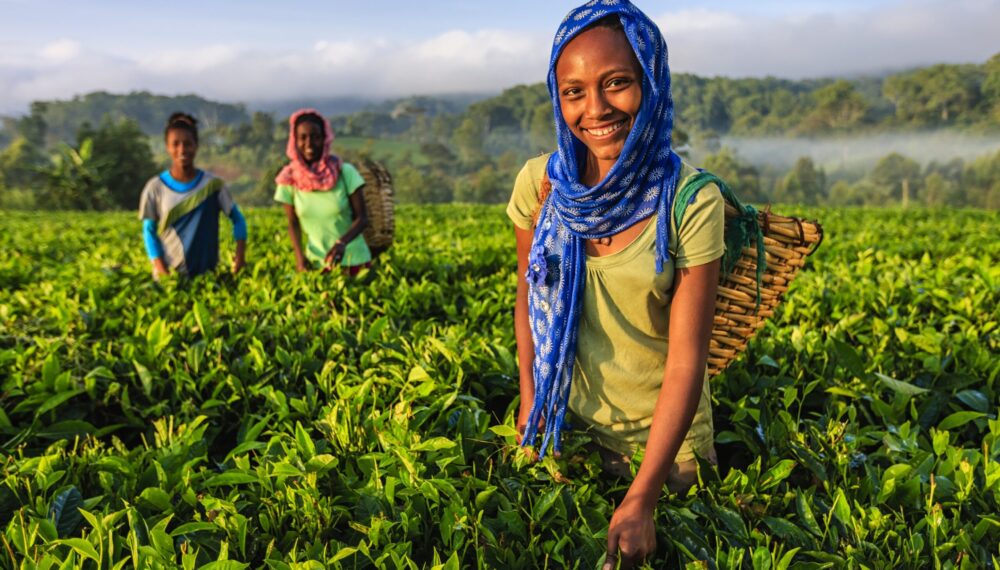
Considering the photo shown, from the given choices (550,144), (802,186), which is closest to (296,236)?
(550,144)

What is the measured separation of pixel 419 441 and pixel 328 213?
9.18 ft

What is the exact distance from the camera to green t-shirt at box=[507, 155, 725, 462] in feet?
5.36

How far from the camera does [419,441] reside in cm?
200

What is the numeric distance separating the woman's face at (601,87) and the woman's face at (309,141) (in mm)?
3016

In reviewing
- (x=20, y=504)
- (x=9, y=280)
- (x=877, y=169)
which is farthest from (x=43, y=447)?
(x=877, y=169)

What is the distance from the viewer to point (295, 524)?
176 cm

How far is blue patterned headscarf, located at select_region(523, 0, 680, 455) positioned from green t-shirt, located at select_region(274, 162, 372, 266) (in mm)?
2801

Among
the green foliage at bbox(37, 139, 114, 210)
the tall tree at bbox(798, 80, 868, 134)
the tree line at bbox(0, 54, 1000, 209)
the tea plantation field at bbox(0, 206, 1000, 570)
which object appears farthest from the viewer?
the tall tree at bbox(798, 80, 868, 134)

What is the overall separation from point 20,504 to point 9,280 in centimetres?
409

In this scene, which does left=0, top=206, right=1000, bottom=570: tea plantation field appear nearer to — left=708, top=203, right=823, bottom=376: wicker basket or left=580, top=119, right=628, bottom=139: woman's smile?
left=708, top=203, right=823, bottom=376: wicker basket

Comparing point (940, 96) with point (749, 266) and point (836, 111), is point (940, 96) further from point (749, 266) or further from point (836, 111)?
point (749, 266)

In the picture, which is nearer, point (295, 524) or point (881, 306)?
point (295, 524)

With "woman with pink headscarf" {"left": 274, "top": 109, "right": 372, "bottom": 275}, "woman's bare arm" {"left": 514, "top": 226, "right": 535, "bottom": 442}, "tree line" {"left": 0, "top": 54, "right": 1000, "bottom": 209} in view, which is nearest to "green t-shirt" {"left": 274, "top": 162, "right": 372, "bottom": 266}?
"woman with pink headscarf" {"left": 274, "top": 109, "right": 372, "bottom": 275}

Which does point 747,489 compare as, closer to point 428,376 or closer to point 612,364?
point 612,364
